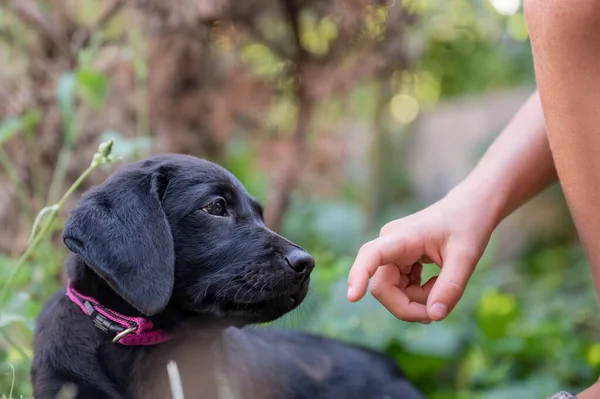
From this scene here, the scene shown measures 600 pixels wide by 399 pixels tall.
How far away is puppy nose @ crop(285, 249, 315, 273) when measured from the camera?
192 cm

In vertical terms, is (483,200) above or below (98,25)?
below

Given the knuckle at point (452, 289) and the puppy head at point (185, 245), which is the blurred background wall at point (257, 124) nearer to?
the puppy head at point (185, 245)

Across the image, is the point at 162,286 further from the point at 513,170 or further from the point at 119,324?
the point at 513,170

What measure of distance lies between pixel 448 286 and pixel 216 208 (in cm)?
65

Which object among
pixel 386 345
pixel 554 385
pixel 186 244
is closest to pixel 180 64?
pixel 386 345

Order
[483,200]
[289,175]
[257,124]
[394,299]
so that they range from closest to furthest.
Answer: [394,299] → [483,200] → [289,175] → [257,124]

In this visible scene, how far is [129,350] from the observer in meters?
1.93

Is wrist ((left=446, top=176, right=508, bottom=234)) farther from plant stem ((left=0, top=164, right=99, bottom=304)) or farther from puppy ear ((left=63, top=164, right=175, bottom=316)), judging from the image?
plant stem ((left=0, top=164, right=99, bottom=304))

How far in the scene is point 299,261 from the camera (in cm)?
192

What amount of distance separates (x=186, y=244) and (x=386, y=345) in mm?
1386

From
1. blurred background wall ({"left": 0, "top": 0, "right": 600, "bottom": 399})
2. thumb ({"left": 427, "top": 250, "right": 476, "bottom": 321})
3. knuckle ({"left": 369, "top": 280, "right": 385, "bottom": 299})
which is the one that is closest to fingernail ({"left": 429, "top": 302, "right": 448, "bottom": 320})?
thumb ({"left": 427, "top": 250, "right": 476, "bottom": 321})

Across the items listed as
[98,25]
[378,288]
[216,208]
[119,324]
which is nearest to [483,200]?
[378,288]

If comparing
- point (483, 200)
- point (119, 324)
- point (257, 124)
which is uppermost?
point (483, 200)

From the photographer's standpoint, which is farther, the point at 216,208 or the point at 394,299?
the point at 216,208
